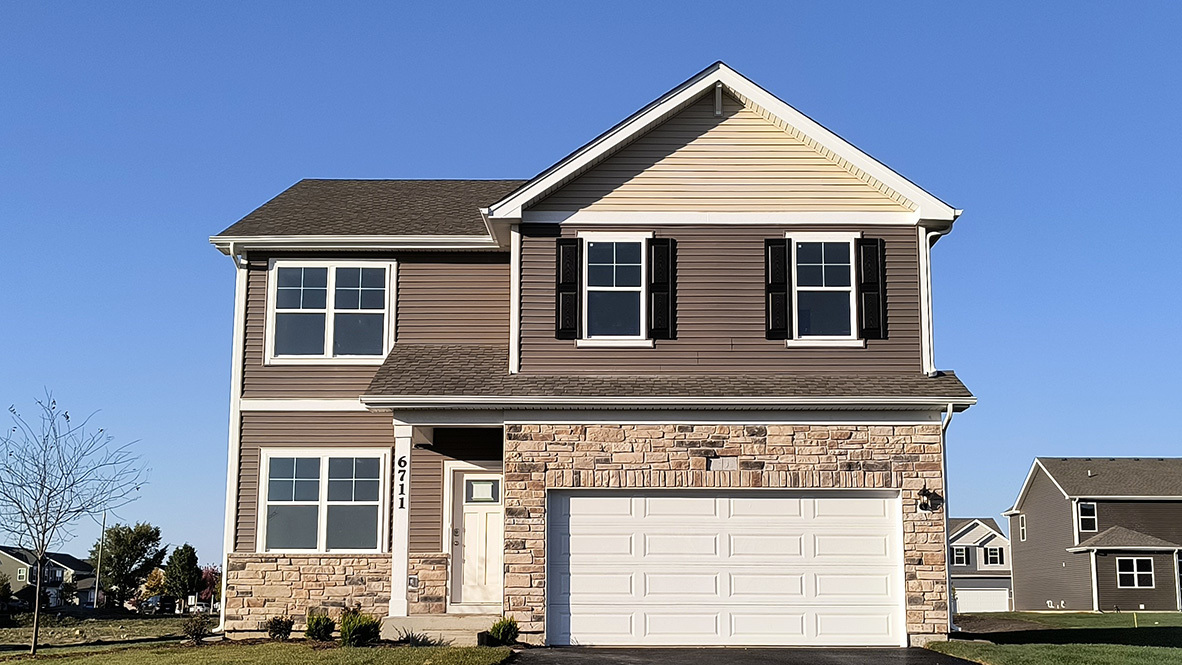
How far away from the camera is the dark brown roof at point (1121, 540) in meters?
48.2

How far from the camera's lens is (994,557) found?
207 ft

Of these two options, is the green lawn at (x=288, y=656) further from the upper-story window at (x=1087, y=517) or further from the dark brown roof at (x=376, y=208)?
the upper-story window at (x=1087, y=517)

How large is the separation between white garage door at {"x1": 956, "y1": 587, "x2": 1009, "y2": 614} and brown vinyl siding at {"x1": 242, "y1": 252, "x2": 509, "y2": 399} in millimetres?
48681

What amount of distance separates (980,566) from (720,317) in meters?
50.5

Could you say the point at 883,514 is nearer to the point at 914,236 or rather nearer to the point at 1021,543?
the point at 914,236

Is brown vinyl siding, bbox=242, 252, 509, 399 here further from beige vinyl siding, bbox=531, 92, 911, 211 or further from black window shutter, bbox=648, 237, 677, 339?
black window shutter, bbox=648, 237, 677, 339

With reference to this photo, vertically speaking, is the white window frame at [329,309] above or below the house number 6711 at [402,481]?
above

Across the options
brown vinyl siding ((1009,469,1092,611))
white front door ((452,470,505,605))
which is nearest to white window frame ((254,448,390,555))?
white front door ((452,470,505,605))

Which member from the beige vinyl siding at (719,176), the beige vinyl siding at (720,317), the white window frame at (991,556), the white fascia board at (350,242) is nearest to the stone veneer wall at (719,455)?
the beige vinyl siding at (720,317)

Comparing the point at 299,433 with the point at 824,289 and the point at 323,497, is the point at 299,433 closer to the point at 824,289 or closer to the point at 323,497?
the point at 323,497

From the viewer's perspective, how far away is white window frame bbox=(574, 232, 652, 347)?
1702cm

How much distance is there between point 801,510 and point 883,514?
Answer: 110cm

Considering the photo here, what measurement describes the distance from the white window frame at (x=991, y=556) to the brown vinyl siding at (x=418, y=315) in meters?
50.4

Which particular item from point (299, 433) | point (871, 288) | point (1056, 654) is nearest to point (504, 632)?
point (299, 433)
